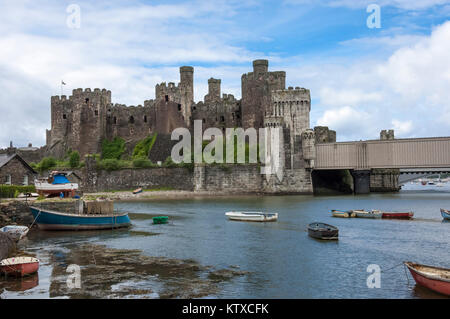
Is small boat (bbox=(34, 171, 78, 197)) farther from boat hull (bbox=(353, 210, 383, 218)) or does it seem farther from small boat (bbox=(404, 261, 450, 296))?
small boat (bbox=(404, 261, 450, 296))

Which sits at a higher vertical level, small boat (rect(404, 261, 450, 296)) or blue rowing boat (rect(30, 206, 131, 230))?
blue rowing boat (rect(30, 206, 131, 230))

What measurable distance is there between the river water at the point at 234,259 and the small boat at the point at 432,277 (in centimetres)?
34

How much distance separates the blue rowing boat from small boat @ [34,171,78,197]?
15.4 feet

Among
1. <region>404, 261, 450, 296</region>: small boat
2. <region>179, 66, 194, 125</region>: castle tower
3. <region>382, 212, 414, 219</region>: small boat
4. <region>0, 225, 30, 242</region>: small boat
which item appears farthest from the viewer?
<region>179, 66, 194, 125</region>: castle tower

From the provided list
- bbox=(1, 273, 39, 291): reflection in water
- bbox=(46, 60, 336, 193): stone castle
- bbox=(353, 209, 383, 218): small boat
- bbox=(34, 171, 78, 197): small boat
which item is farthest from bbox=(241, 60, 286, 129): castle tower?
bbox=(1, 273, 39, 291): reflection in water

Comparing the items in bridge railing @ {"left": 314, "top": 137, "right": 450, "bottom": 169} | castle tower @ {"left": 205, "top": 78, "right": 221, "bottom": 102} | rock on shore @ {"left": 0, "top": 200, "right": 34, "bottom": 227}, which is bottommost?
rock on shore @ {"left": 0, "top": 200, "right": 34, "bottom": 227}

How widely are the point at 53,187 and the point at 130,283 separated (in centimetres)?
2213

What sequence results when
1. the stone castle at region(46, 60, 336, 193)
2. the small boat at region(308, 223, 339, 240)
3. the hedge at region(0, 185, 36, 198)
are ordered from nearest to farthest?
1. the small boat at region(308, 223, 339, 240)
2. the hedge at region(0, 185, 36, 198)
3. the stone castle at region(46, 60, 336, 193)

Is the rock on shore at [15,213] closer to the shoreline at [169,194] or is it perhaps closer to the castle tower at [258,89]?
the shoreline at [169,194]

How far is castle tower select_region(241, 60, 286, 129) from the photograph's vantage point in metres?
75.8

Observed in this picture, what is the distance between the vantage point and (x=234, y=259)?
24.9 meters

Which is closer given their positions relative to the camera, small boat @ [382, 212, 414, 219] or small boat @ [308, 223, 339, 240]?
small boat @ [308, 223, 339, 240]
